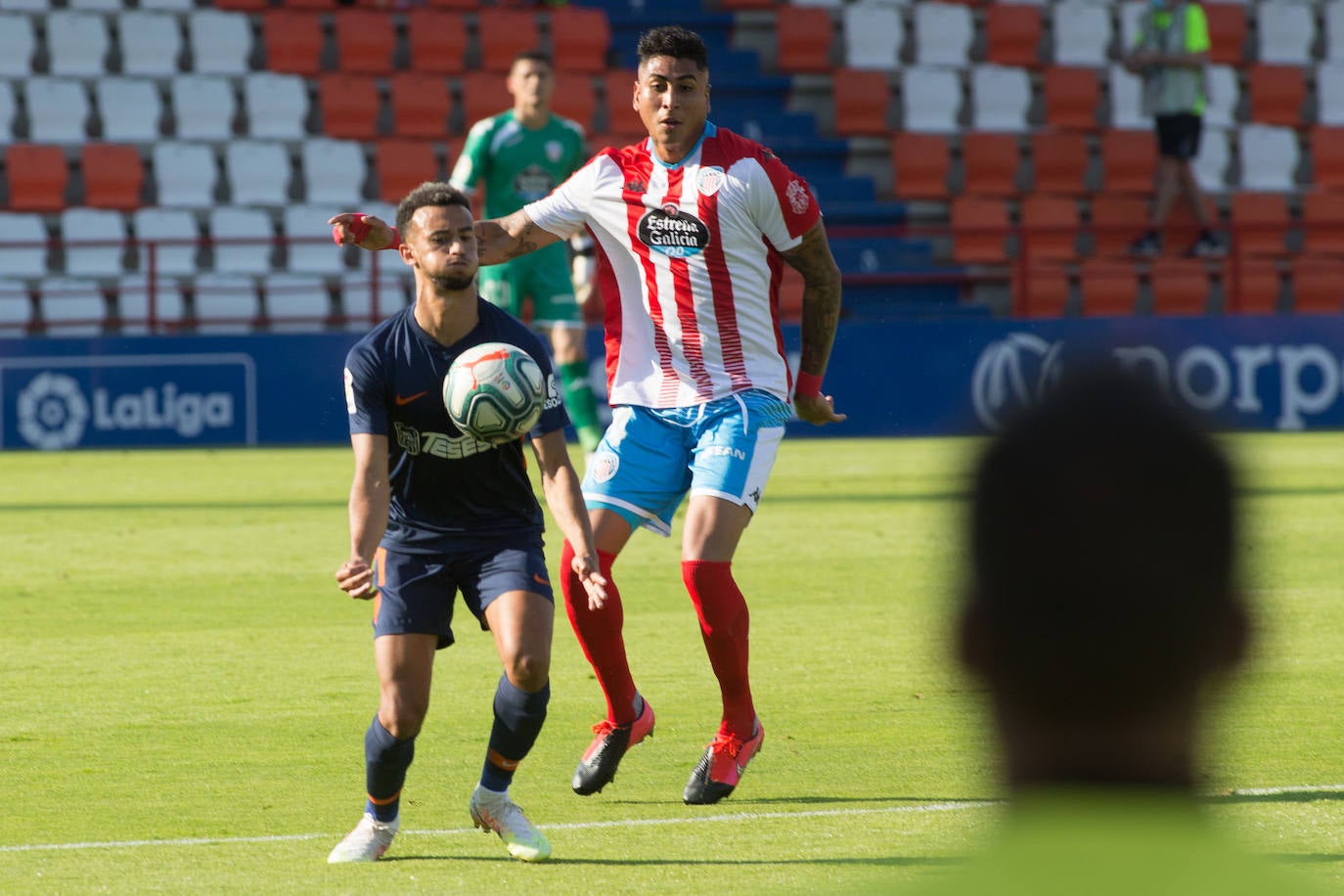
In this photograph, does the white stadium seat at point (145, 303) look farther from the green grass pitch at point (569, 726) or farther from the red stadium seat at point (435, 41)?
the green grass pitch at point (569, 726)

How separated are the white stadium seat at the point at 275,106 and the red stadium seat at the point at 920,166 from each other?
286 inches

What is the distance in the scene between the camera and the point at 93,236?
20672mm

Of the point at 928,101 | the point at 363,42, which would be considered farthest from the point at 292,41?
the point at 928,101

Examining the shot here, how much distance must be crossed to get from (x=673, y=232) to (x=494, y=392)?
4.62 ft

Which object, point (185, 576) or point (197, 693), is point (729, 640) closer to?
point (197, 693)

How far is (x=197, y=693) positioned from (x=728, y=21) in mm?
18366

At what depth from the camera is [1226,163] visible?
2425cm

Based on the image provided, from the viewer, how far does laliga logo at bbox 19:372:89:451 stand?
60.1 feet

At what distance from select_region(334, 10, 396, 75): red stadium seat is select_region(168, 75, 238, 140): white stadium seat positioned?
5.08ft

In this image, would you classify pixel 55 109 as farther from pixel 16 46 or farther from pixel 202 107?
pixel 202 107

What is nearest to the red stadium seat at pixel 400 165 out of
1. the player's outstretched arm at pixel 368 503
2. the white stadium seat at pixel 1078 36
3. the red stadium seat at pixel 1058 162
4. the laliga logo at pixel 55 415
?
the laliga logo at pixel 55 415

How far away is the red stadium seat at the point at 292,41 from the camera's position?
74.5 feet

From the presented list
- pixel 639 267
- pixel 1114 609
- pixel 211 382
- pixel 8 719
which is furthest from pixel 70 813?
pixel 211 382

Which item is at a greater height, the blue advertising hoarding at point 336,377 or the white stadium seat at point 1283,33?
the white stadium seat at point 1283,33
